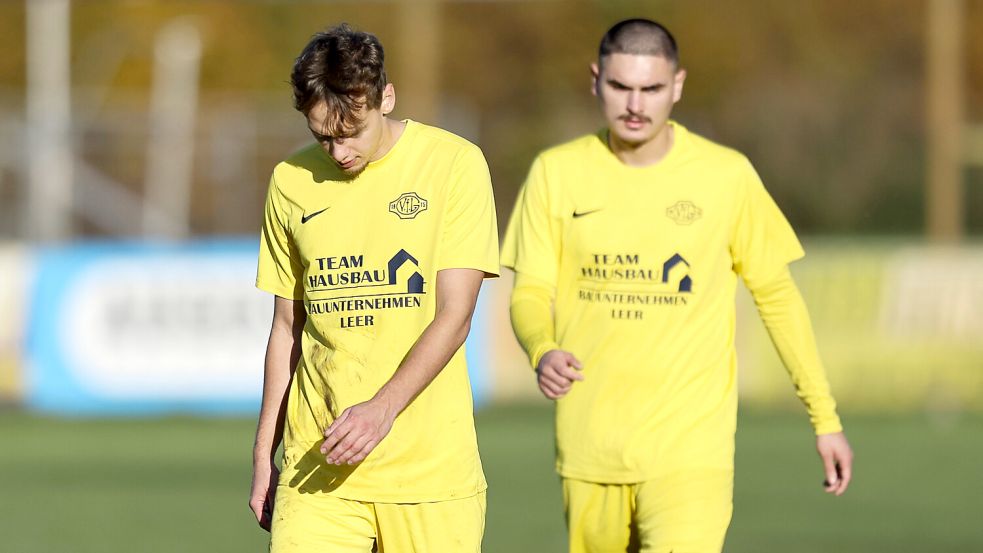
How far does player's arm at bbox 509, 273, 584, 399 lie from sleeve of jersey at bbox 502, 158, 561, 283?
0.05 metres

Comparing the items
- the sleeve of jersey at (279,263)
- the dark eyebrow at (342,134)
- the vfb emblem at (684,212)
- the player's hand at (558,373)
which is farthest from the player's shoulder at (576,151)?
the dark eyebrow at (342,134)

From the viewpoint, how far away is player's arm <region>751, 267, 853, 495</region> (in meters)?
6.30

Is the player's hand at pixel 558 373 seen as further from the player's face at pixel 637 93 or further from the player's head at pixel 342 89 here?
the player's head at pixel 342 89

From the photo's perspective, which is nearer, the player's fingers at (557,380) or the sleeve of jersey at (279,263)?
the sleeve of jersey at (279,263)

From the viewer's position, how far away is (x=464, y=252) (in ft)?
16.6

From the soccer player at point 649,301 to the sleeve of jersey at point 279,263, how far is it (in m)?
1.08

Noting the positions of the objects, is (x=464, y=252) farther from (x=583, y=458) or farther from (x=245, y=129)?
(x=245, y=129)

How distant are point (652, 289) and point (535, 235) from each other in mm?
493

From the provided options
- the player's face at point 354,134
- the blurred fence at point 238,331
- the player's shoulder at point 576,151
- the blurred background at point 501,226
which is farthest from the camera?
the blurred fence at point 238,331

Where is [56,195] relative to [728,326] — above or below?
above

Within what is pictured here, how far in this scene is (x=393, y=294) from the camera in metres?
5.07

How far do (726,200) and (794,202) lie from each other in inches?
891

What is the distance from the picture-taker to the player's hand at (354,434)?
4.72 m

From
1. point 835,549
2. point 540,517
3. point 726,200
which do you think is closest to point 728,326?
point 726,200
